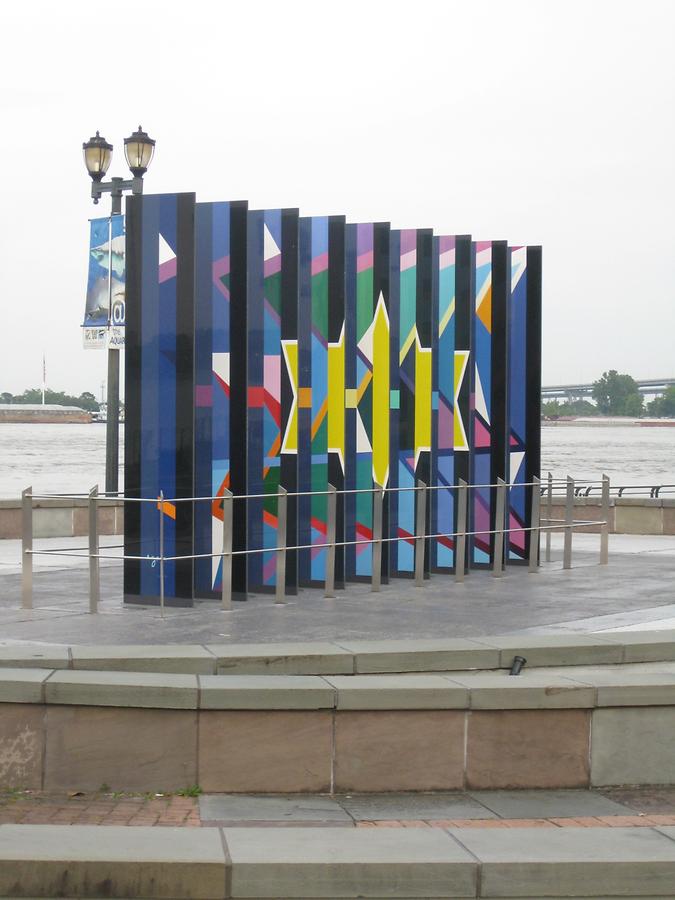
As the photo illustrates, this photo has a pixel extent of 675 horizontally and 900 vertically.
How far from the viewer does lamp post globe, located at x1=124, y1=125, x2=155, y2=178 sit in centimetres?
1705

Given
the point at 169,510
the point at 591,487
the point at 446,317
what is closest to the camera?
the point at 169,510

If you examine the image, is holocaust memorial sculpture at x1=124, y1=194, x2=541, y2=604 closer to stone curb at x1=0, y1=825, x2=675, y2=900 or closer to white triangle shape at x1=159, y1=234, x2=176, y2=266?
white triangle shape at x1=159, y1=234, x2=176, y2=266

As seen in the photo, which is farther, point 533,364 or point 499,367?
point 533,364

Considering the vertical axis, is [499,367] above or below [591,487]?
above

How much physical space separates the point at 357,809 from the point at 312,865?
3.84ft

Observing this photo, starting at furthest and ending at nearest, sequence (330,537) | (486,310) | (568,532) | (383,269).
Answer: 1. (486,310)
2. (568,532)
3. (383,269)
4. (330,537)

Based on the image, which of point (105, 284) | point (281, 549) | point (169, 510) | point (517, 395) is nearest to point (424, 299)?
point (517, 395)

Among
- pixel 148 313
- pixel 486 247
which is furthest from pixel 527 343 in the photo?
pixel 148 313

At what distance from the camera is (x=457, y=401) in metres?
14.2

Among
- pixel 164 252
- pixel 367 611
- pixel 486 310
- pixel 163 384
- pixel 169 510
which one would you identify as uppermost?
pixel 164 252

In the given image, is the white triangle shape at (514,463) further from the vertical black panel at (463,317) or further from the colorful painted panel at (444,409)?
the colorful painted panel at (444,409)

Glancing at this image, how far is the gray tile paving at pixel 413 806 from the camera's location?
6934 millimetres

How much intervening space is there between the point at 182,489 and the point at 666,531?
44.1 feet

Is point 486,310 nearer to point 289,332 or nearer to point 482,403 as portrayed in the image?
point 482,403
